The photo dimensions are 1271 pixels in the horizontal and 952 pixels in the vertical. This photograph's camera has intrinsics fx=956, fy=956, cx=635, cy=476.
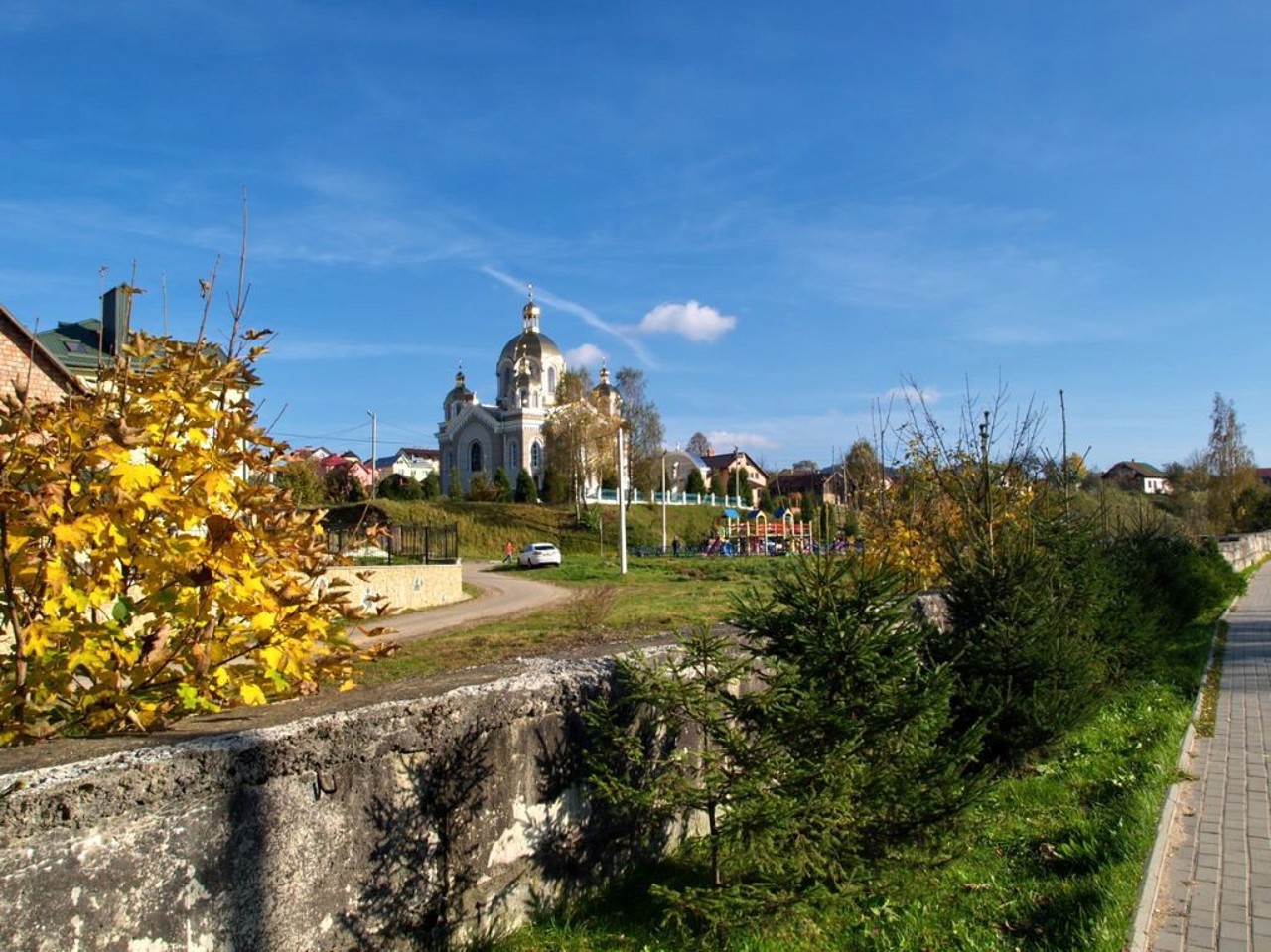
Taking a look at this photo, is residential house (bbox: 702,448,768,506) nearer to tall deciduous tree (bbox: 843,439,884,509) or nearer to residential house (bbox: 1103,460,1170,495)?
residential house (bbox: 1103,460,1170,495)

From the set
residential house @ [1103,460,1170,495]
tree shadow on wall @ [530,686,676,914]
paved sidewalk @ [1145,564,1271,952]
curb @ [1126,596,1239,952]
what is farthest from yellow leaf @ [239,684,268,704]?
residential house @ [1103,460,1170,495]

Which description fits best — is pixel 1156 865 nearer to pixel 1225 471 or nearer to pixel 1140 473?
pixel 1225 471

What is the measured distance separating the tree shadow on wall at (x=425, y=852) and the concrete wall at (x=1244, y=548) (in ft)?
98.2

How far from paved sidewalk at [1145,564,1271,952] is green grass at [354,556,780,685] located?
234 centimetres

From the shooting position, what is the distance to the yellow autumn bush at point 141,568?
296 cm

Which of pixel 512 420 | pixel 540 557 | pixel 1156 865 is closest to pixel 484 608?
pixel 540 557

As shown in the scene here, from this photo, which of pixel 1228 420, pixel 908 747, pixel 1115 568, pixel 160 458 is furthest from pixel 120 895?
pixel 1228 420

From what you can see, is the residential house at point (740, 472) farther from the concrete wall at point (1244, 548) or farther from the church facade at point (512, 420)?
the concrete wall at point (1244, 548)

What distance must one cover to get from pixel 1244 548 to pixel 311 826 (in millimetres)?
43124

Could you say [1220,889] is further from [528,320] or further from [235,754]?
[528,320]

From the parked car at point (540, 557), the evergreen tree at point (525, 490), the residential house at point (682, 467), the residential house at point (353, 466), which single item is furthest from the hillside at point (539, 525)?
the residential house at point (353, 466)

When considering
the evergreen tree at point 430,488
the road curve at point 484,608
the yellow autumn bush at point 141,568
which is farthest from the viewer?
the evergreen tree at point 430,488

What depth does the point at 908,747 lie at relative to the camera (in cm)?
399

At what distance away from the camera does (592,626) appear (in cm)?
1438
